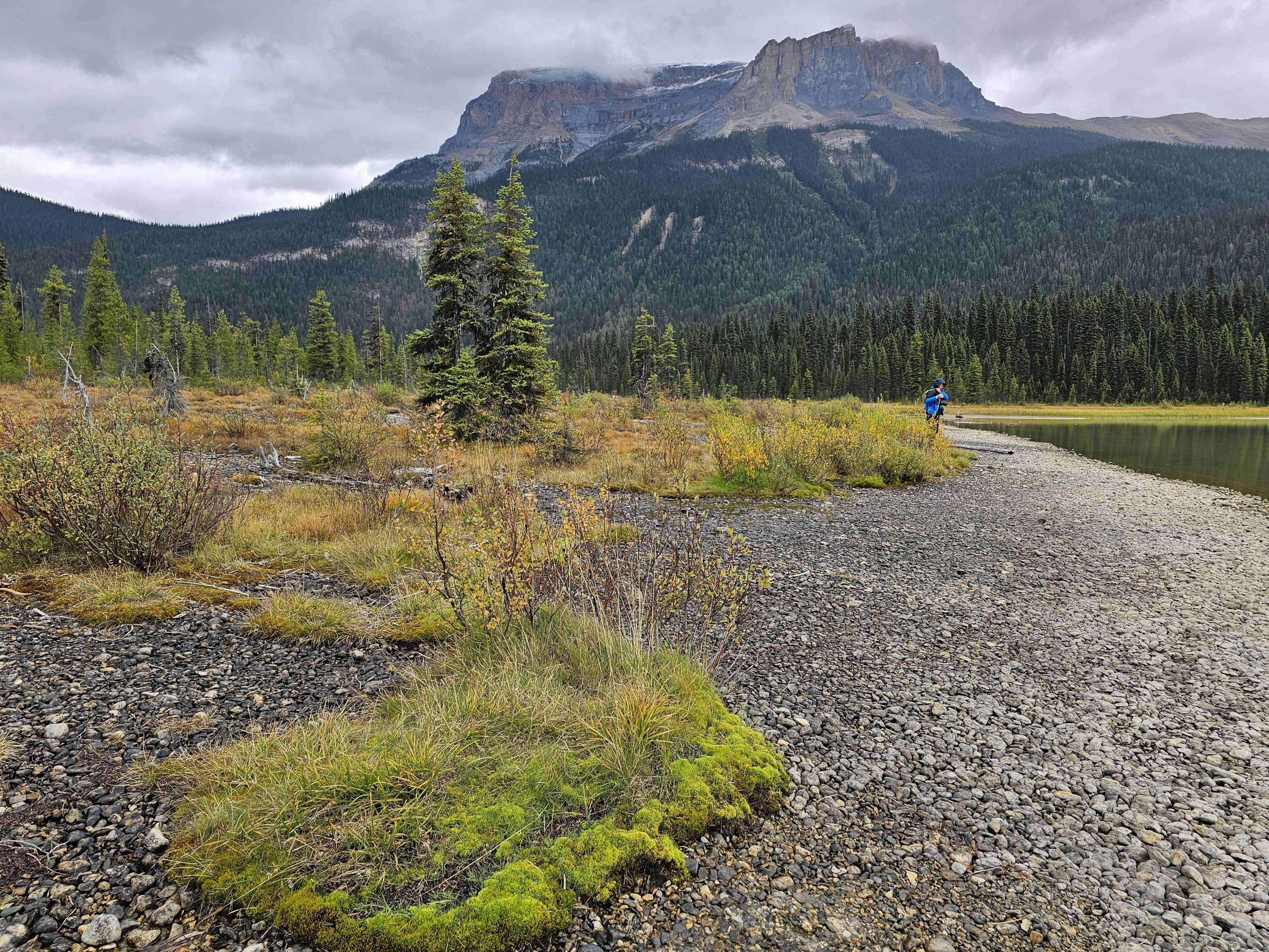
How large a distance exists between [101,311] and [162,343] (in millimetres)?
17296

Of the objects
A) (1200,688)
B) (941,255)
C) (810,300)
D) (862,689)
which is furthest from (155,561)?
(941,255)

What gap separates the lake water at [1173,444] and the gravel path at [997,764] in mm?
15625

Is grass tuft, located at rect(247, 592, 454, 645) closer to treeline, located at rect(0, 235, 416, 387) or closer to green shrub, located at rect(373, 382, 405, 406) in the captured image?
green shrub, located at rect(373, 382, 405, 406)

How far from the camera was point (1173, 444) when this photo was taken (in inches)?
1352

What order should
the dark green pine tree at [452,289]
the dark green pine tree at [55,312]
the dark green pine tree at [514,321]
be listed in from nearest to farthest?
1. the dark green pine tree at [514,321]
2. the dark green pine tree at [452,289]
3. the dark green pine tree at [55,312]

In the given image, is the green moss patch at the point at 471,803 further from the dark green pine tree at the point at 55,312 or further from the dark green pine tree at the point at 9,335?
the dark green pine tree at the point at 55,312

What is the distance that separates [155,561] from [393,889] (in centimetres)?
603

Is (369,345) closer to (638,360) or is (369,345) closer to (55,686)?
(638,360)

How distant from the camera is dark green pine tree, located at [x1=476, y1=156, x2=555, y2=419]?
18766mm

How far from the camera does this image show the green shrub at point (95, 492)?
648 cm

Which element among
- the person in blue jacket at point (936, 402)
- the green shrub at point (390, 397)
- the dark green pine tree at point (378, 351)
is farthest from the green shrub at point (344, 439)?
the dark green pine tree at point (378, 351)

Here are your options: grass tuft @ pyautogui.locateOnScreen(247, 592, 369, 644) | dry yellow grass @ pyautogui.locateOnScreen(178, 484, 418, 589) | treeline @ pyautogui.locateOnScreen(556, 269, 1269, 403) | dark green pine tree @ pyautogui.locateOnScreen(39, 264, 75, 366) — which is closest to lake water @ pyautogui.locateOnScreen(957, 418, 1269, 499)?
dry yellow grass @ pyautogui.locateOnScreen(178, 484, 418, 589)

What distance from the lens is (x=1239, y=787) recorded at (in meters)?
4.00

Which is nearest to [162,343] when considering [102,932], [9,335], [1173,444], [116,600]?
[9,335]
